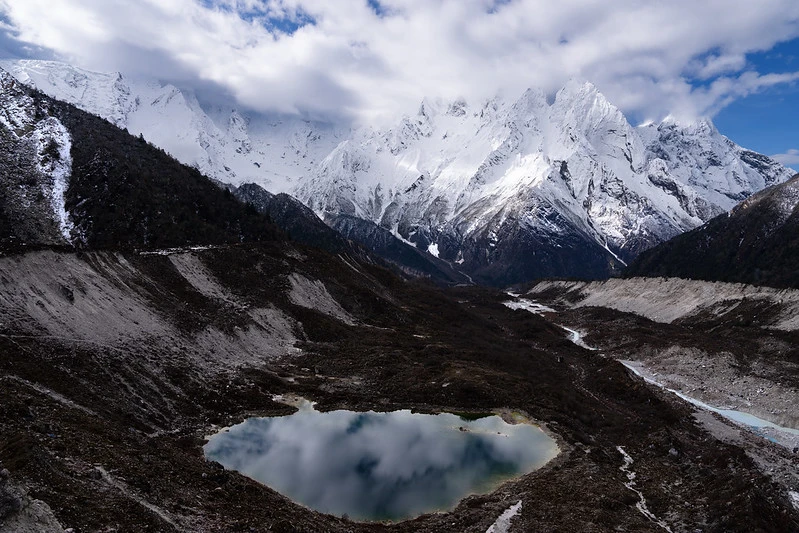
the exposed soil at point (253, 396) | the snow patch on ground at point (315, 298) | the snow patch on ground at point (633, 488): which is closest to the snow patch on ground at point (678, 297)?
the exposed soil at point (253, 396)

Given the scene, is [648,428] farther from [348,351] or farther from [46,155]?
[46,155]

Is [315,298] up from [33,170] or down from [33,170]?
down

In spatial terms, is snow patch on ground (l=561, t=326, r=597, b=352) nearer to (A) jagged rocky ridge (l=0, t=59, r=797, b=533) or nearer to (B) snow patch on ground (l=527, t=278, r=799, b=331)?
(A) jagged rocky ridge (l=0, t=59, r=797, b=533)

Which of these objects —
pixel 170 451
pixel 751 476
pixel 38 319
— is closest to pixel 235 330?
pixel 38 319

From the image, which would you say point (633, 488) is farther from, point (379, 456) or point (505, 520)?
point (379, 456)

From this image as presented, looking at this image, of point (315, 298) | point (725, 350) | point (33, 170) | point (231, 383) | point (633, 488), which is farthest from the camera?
point (33, 170)

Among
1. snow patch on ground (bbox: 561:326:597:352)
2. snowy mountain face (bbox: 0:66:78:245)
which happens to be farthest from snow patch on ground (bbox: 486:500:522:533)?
snow patch on ground (bbox: 561:326:597:352)

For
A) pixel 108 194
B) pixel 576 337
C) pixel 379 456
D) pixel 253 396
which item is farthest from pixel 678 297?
pixel 108 194

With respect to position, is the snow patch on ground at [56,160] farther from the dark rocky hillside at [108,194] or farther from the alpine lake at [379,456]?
the alpine lake at [379,456]
